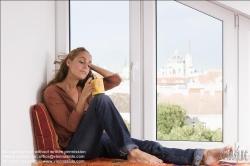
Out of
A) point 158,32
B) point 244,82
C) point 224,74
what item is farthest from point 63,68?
point 244,82

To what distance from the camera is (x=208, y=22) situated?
2.47 meters

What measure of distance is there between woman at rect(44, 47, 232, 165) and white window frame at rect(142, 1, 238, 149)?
35 centimetres

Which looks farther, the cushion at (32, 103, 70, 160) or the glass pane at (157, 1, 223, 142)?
the glass pane at (157, 1, 223, 142)

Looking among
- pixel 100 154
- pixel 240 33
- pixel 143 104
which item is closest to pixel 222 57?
pixel 240 33

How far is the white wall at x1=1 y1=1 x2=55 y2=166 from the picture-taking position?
175 cm

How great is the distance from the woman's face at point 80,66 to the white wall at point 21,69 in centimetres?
20

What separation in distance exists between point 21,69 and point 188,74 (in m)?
1.17

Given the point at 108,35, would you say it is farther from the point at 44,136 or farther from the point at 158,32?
the point at 44,136

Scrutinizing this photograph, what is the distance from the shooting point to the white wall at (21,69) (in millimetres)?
1745

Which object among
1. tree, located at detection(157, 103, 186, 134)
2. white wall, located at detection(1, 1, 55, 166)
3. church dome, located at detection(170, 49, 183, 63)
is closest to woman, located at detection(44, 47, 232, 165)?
white wall, located at detection(1, 1, 55, 166)

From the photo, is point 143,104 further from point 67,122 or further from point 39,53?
point 39,53

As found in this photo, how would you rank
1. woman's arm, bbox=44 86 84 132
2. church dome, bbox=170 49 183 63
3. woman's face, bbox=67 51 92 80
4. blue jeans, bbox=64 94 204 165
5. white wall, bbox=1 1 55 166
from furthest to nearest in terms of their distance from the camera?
church dome, bbox=170 49 183 63 < woman's face, bbox=67 51 92 80 < woman's arm, bbox=44 86 84 132 < blue jeans, bbox=64 94 204 165 < white wall, bbox=1 1 55 166

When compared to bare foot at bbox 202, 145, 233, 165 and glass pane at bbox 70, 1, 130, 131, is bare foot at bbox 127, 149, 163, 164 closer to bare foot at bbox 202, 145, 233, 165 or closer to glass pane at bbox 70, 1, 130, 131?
bare foot at bbox 202, 145, 233, 165

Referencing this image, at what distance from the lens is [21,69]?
1925 millimetres
